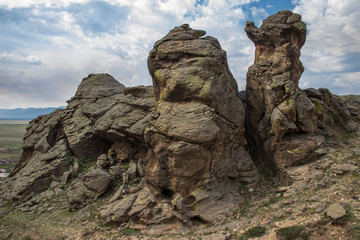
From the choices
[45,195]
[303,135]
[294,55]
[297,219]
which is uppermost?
[294,55]

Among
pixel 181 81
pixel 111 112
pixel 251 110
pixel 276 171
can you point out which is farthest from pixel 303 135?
pixel 111 112

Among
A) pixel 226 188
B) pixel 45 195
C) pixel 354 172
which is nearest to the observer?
pixel 354 172

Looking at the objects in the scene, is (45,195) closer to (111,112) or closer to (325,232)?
(111,112)

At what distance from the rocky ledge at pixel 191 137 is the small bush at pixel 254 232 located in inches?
146

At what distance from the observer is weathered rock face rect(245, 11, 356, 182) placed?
26641 mm

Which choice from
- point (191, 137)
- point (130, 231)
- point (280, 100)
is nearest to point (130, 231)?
point (130, 231)

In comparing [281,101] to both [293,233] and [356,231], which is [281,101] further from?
[293,233]

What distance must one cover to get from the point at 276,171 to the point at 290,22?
63.1ft

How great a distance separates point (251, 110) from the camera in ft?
105

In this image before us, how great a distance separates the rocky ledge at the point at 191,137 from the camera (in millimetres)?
23531

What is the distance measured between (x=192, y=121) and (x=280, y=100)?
11.5 meters

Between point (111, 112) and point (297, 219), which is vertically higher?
point (111, 112)

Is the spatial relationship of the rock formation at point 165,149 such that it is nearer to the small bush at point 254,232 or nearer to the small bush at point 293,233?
the small bush at point 254,232

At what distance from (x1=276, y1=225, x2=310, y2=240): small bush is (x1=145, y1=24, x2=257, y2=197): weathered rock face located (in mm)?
8484
